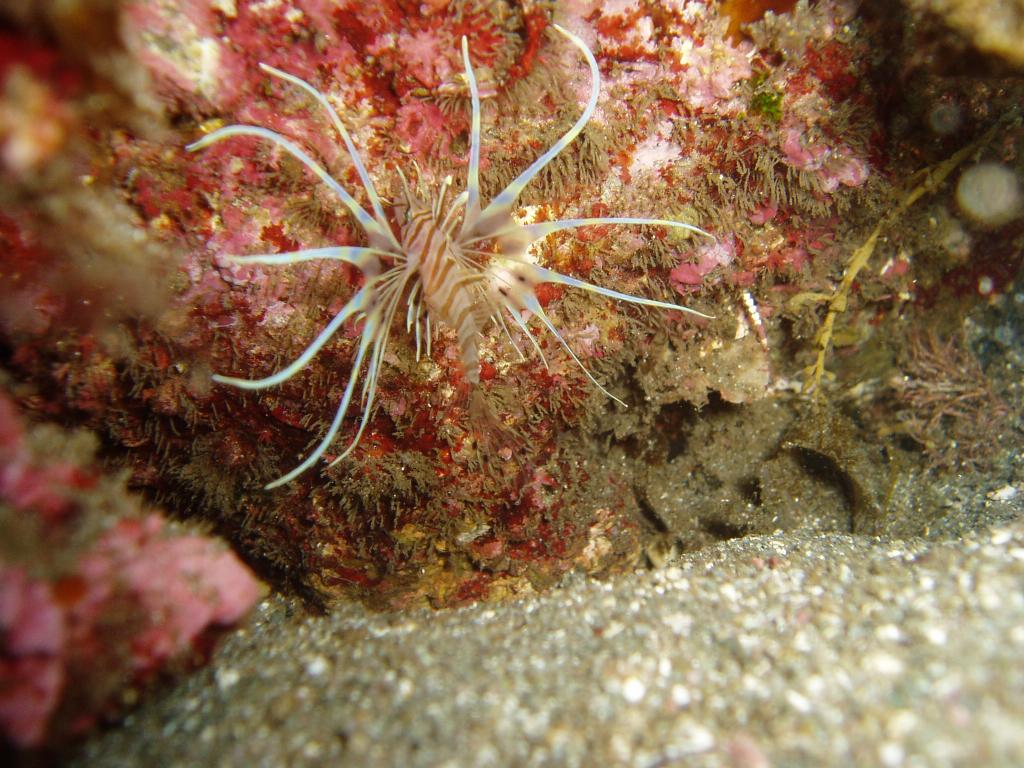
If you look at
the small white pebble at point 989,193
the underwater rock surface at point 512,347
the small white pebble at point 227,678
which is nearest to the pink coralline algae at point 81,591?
the underwater rock surface at point 512,347

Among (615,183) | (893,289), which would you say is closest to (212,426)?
(615,183)

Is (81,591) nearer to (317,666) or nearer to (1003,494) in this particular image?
(317,666)

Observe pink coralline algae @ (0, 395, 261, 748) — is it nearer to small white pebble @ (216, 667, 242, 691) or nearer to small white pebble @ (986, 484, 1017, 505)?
small white pebble @ (216, 667, 242, 691)

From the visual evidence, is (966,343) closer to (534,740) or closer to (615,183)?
(615,183)

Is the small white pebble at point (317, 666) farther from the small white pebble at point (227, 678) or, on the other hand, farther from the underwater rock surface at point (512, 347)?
the small white pebble at point (227, 678)

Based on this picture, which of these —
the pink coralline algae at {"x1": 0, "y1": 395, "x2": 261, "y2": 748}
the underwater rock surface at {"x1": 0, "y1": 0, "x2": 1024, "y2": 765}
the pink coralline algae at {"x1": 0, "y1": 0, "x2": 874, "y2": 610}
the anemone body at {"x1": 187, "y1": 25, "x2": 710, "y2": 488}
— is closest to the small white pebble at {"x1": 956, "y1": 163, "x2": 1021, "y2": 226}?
the underwater rock surface at {"x1": 0, "y1": 0, "x2": 1024, "y2": 765}

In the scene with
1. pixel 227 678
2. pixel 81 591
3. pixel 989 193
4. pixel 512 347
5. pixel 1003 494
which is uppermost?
pixel 989 193

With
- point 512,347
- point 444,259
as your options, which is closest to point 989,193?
point 512,347

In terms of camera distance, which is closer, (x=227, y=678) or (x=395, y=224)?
(x=227, y=678)
